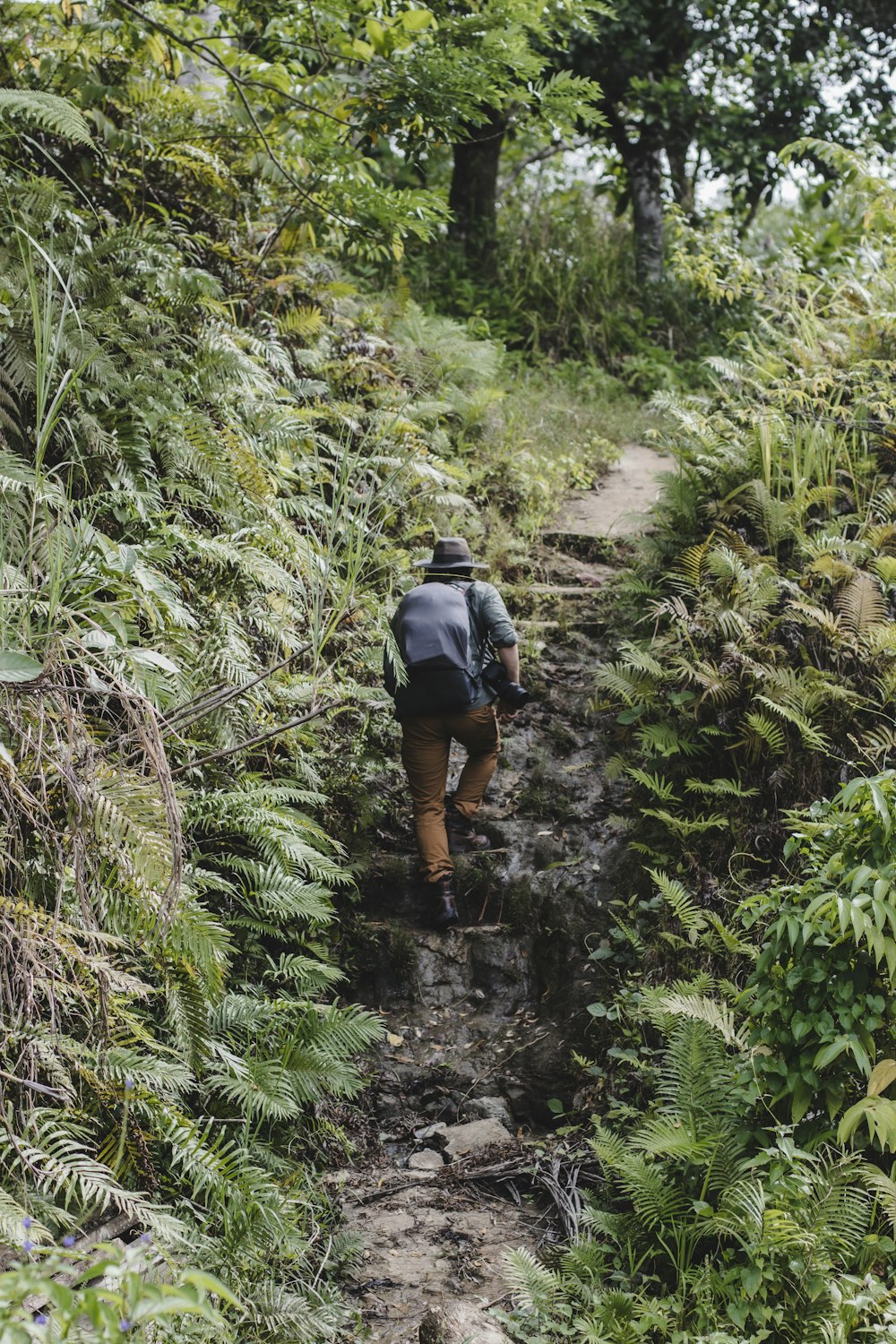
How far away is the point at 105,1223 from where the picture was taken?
3.37m

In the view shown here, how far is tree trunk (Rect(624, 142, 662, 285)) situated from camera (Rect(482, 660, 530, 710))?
10661mm

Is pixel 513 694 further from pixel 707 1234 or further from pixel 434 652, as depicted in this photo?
pixel 707 1234

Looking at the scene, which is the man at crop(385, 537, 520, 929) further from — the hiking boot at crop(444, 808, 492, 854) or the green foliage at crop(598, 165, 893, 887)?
the green foliage at crop(598, 165, 893, 887)

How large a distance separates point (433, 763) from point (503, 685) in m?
0.69

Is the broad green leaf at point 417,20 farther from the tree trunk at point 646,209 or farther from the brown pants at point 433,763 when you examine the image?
the tree trunk at point 646,209

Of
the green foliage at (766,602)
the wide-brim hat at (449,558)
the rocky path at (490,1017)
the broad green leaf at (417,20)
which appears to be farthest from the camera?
the wide-brim hat at (449,558)

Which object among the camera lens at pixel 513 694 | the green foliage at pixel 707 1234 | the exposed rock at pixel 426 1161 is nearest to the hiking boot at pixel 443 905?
the camera lens at pixel 513 694

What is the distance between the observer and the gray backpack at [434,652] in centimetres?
610

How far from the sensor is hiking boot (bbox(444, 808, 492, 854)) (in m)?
6.64

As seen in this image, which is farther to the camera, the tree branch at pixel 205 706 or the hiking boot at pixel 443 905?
the hiking boot at pixel 443 905

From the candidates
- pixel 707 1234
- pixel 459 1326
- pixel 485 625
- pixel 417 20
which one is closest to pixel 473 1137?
pixel 459 1326

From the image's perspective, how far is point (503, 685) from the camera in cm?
657

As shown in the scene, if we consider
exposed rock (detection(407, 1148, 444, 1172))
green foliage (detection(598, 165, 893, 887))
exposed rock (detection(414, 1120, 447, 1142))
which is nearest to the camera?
exposed rock (detection(407, 1148, 444, 1172))

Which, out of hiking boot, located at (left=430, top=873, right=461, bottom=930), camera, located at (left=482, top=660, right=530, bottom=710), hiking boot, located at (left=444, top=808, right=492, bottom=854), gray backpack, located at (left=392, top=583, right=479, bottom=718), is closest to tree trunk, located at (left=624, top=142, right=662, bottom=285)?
camera, located at (left=482, top=660, right=530, bottom=710)
